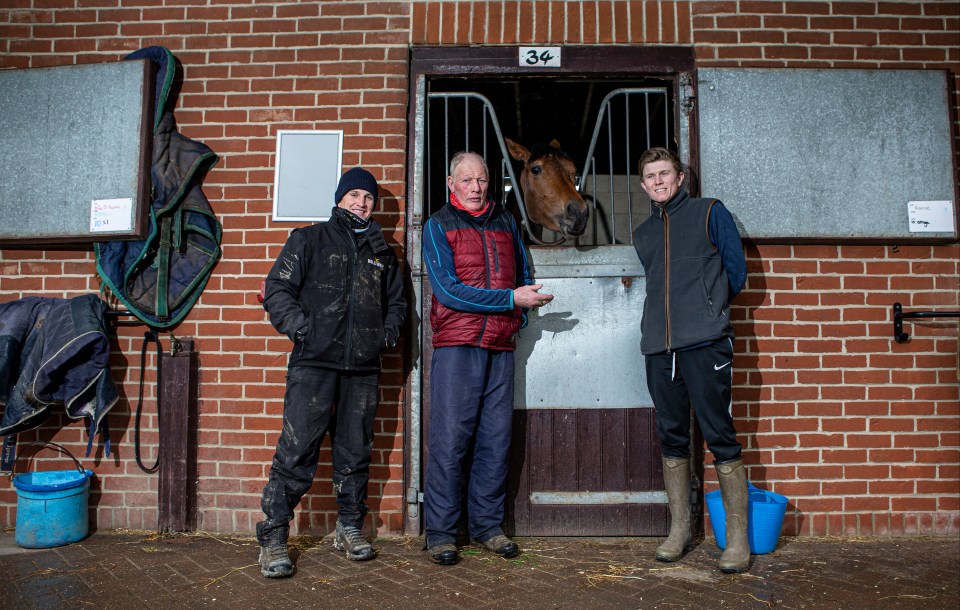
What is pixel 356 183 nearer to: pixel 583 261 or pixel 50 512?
pixel 583 261

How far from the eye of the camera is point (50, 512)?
3709mm

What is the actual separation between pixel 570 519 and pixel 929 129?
3157mm

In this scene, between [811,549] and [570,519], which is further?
[570,519]

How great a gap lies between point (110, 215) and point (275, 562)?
7.53 ft

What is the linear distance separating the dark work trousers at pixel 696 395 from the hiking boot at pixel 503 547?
3.18 feet

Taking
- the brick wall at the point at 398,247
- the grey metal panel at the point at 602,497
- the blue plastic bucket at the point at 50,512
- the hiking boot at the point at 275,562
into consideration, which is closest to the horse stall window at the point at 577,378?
the grey metal panel at the point at 602,497

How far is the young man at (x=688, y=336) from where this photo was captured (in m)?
3.36

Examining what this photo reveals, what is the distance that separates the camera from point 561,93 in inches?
266

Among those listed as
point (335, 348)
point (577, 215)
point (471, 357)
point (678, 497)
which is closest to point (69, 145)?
point (335, 348)

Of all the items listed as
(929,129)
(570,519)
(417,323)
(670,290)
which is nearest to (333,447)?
(417,323)

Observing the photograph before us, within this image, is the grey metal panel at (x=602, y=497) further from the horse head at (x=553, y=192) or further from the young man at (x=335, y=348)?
the horse head at (x=553, y=192)

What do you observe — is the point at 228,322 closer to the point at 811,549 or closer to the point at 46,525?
the point at 46,525

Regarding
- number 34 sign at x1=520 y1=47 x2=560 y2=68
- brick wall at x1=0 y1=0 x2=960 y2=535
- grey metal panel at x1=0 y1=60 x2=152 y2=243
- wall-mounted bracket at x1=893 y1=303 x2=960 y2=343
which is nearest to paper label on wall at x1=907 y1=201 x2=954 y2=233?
brick wall at x1=0 y1=0 x2=960 y2=535

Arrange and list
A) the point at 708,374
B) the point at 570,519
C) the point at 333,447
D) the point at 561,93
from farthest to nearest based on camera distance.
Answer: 1. the point at 561,93
2. the point at 570,519
3. the point at 333,447
4. the point at 708,374
